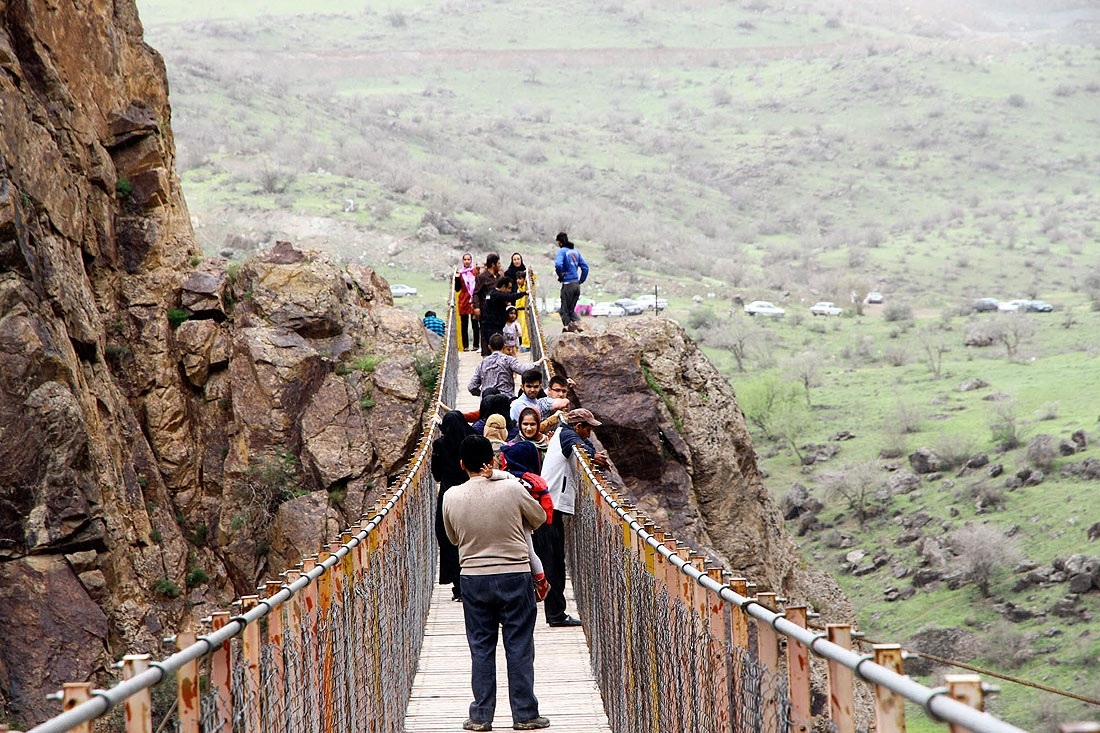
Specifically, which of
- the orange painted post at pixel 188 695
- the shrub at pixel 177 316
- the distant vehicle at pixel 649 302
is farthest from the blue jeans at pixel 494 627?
the distant vehicle at pixel 649 302

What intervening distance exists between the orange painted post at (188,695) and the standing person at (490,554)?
11.0 feet

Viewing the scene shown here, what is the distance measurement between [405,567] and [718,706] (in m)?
4.45

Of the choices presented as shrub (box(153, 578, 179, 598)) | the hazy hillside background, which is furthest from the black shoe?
the hazy hillside background

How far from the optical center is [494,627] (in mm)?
7145

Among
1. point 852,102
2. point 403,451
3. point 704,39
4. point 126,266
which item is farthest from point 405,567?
point 704,39

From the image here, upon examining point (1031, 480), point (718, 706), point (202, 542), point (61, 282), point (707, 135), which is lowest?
point (1031, 480)

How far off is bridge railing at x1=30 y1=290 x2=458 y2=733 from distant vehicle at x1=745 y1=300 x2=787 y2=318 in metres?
47.6

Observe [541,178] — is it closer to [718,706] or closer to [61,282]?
[61,282]

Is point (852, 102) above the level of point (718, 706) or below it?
above

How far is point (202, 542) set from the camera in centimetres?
1977

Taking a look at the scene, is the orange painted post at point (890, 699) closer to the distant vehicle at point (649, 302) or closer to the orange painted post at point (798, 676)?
the orange painted post at point (798, 676)

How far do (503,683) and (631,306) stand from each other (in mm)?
38663

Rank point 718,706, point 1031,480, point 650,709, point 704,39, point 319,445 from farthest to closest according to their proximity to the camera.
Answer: point 704,39 → point 1031,480 → point 319,445 → point 650,709 → point 718,706

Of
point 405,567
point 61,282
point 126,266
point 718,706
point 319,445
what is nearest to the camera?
point 718,706
